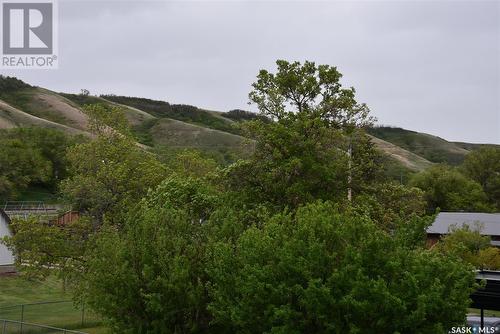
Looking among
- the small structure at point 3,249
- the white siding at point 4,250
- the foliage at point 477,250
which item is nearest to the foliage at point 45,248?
the small structure at point 3,249

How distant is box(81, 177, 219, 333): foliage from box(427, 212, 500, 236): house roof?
1559 inches

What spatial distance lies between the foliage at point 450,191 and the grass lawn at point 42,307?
53367 millimetres

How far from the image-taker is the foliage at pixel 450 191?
256 feet

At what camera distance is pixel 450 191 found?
265ft

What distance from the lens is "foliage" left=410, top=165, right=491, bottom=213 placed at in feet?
256

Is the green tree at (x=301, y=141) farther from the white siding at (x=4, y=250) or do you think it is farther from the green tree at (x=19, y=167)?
the green tree at (x=19, y=167)

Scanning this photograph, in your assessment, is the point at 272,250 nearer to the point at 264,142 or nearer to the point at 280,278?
the point at 280,278

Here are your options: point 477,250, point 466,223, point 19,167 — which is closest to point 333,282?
point 477,250

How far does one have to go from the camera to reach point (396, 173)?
10362cm

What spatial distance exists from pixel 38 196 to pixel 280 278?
73.8m

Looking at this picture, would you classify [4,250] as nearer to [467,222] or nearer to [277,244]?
[277,244]

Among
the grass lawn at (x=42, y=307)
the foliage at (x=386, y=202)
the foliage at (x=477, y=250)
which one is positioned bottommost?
the grass lawn at (x=42, y=307)

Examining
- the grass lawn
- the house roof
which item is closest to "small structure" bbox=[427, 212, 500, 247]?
the house roof

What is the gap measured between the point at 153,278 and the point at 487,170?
8046 centimetres
